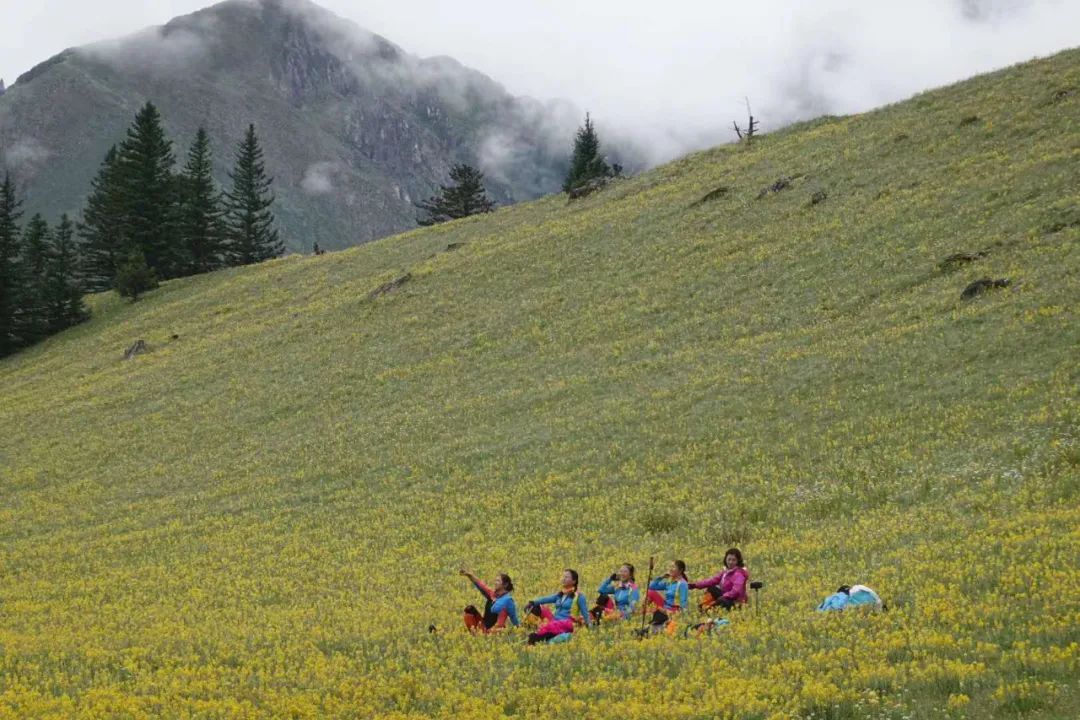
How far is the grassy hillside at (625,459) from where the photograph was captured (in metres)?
11.8

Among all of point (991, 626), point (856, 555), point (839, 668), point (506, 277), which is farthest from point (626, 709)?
point (506, 277)

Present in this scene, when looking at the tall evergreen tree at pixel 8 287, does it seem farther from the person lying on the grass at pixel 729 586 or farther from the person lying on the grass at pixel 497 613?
the person lying on the grass at pixel 729 586

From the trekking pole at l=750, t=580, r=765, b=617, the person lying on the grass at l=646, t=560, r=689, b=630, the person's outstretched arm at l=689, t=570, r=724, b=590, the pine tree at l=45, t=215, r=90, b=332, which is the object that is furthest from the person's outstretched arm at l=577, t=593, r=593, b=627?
the pine tree at l=45, t=215, r=90, b=332

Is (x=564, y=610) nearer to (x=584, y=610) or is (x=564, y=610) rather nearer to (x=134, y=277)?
(x=584, y=610)

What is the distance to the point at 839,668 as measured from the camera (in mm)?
10594

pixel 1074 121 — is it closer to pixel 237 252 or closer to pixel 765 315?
pixel 765 315

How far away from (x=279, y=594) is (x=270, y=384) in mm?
27690

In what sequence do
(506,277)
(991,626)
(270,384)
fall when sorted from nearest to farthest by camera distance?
(991,626) < (270,384) < (506,277)

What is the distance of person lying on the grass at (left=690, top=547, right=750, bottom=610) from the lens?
1483 centimetres

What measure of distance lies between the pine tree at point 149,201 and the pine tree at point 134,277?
5419mm

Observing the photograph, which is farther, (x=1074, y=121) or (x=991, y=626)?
(x=1074, y=121)

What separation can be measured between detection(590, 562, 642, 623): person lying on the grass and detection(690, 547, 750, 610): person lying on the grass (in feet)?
3.78

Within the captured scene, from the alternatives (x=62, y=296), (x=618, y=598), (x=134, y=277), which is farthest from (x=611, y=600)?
(x=134, y=277)

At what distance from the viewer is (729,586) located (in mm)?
15016
